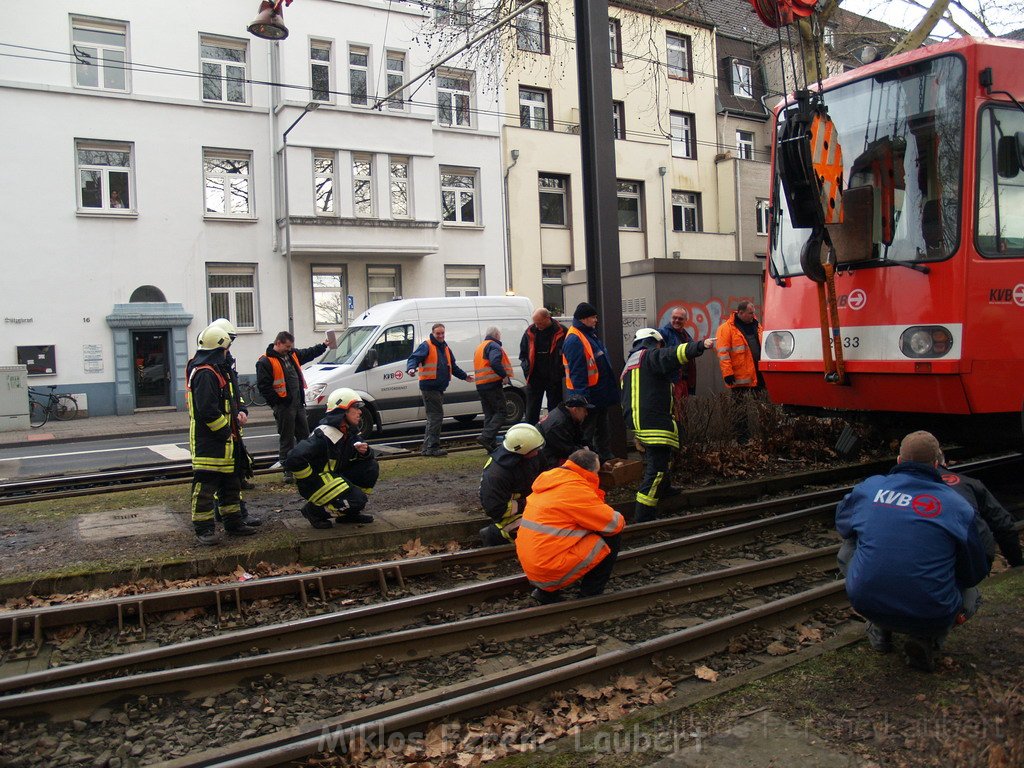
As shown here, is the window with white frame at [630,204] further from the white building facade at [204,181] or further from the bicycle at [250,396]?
the bicycle at [250,396]

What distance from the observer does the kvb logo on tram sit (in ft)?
14.3

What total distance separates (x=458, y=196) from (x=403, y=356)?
15.0 meters

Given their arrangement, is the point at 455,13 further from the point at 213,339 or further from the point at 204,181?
the point at 204,181

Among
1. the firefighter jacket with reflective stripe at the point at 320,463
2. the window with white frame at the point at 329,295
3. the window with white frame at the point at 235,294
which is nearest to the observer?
the firefighter jacket with reflective stripe at the point at 320,463

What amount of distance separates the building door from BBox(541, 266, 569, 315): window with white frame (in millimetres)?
12506

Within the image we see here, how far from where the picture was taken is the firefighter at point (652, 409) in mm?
7973

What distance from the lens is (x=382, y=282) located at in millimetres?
27594

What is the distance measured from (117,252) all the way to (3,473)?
1217 centimetres

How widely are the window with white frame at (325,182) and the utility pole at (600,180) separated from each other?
18.2 m

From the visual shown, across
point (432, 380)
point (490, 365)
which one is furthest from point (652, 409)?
point (432, 380)

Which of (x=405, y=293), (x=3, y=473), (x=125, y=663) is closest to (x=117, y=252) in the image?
(x=405, y=293)

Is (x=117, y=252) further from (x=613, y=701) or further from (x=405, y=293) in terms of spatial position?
(x=613, y=701)

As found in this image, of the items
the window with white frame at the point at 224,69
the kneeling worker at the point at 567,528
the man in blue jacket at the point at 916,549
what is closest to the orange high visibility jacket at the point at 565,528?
the kneeling worker at the point at 567,528

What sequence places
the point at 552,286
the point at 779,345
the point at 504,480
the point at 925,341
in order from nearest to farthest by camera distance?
1. the point at 925,341
2. the point at 504,480
3. the point at 779,345
4. the point at 552,286
